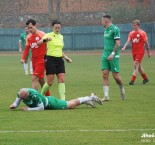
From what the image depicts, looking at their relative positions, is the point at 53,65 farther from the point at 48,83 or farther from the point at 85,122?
the point at 85,122

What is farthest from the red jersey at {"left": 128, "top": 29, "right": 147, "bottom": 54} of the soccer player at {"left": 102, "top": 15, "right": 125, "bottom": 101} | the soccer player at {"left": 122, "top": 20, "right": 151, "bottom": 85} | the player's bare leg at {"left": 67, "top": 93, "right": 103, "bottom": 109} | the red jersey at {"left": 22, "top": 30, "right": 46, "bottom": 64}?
the player's bare leg at {"left": 67, "top": 93, "right": 103, "bottom": 109}

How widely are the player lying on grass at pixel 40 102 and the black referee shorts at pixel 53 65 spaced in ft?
4.47

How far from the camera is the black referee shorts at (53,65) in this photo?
57.7 feet

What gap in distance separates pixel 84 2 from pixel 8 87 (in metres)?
49.8

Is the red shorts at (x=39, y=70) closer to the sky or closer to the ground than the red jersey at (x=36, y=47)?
closer to the ground

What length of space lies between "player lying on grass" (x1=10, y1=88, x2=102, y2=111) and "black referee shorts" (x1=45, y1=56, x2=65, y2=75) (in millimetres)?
1364

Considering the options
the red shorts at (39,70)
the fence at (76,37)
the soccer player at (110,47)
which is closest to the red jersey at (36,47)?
the red shorts at (39,70)

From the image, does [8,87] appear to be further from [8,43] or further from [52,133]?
[8,43]

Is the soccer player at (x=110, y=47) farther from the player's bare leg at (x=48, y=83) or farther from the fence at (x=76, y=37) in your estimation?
the fence at (x=76, y=37)

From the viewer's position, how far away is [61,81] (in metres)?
17.7

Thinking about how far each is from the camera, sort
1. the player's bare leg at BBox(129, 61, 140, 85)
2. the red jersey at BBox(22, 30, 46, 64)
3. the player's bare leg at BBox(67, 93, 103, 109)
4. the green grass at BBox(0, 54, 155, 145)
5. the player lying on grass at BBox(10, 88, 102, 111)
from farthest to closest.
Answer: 1. the player's bare leg at BBox(129, 61, 140, 85)
2. the red jersey at BBox(22, 30, 46, 64)
3. the player's bare leg at BBox(67, 93, 103, 109)
4. the player lying on grass at BBox(10, 88, 102, 111)
5. the green grass at BBox(0, 54, 155, 145)

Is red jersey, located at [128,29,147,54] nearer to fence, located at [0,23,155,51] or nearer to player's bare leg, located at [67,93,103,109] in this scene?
player's bare leg, located at [67,93,103,109]

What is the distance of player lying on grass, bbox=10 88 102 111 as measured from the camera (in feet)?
50.6

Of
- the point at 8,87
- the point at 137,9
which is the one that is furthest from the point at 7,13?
the point at 8,87
